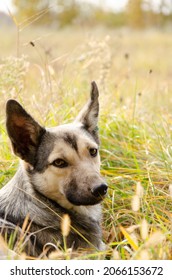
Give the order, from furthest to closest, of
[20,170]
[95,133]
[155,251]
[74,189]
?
[95,133]
[20,170]
[74,189]
[155,251]

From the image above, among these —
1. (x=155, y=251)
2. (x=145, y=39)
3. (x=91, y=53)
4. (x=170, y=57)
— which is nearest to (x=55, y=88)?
(x=91, y=53)

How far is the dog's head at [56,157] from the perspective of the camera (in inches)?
161

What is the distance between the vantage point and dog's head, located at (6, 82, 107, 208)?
410 centimetres

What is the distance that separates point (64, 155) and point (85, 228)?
693 mm

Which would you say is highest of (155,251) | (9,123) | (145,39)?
(9,123)

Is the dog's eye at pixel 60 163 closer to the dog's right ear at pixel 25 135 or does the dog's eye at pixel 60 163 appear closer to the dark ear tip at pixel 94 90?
→ the dog's right ear at pixel 25 135

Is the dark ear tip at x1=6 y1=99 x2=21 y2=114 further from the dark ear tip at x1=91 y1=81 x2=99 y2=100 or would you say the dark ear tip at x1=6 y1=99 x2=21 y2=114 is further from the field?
the field

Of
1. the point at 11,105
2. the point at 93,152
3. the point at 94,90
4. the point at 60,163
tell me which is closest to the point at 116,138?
the point at 94,90

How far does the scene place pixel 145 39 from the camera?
971 inches

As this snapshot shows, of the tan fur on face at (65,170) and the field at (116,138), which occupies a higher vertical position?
the tan fur on face at (65,170)

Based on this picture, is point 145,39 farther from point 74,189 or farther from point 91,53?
point 74,189

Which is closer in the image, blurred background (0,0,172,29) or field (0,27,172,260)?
field (0,27,172,260)

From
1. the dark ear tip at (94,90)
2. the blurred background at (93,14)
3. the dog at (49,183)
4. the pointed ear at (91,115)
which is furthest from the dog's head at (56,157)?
the blurred background at (93,14)

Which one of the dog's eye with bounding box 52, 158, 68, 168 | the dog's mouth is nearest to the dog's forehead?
the dog's eye with bounding box 52, 158, 68, 168
